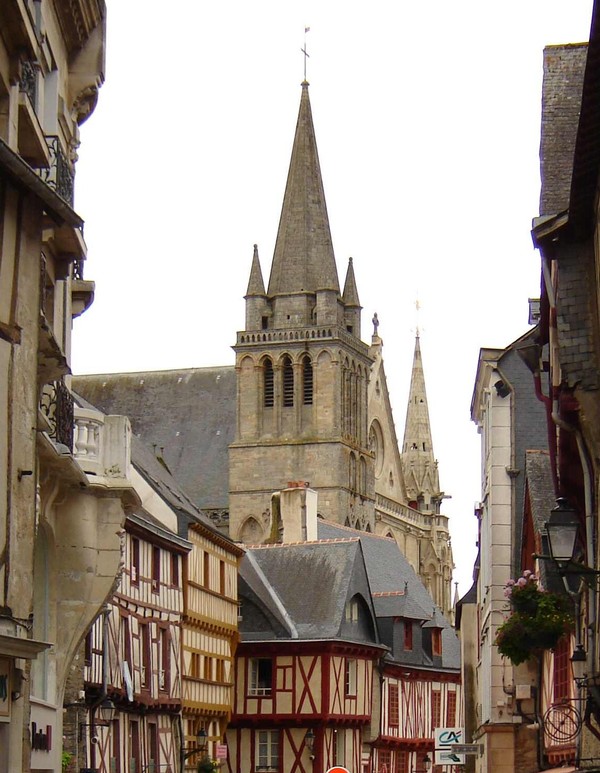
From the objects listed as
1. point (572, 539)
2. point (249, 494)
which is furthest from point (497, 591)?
point (249, 494)

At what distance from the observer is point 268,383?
86.4m

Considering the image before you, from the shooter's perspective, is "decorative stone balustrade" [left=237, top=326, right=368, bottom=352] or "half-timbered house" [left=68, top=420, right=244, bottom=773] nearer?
"half-timbered house" [left=68, top=420, right=244, bottom=773]

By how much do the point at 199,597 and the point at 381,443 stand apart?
189 ft

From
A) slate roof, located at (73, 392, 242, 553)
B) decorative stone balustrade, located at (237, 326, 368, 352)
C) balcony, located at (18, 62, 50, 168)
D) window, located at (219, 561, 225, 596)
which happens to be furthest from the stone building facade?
decorative stone balustrade, located at (237, 326, 368, 352)

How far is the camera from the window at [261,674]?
43469 mm

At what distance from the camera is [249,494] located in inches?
3317

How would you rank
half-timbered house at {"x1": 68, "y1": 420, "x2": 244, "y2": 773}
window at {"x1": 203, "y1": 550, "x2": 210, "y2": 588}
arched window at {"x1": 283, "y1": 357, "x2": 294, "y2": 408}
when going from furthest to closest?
arched window at {"x1": 283, "y1": 357, "x2": 294, "y2": 408}
window at {"x1": 203, "y1": 550, "x2": 210, "y2": 588}
half-timbered house at {"x1": 68, "y1": 420, "x2": 244, "y2": 773}

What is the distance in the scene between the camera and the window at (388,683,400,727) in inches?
1882

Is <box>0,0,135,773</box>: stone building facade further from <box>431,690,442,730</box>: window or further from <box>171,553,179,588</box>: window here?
<box>431,690,442,730</box>: window

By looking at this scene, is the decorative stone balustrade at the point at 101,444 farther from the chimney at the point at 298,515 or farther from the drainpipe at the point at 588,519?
the chimney at the point at 298,515

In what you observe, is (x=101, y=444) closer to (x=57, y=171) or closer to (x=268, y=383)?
(x=57, y=171)

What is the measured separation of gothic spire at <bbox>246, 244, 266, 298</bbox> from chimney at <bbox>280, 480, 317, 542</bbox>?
3265 cm

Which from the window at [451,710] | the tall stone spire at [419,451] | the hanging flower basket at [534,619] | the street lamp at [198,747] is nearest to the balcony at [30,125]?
the hanging flower basket at [534,619]

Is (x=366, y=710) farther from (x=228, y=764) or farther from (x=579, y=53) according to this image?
(x=579, y=53)
